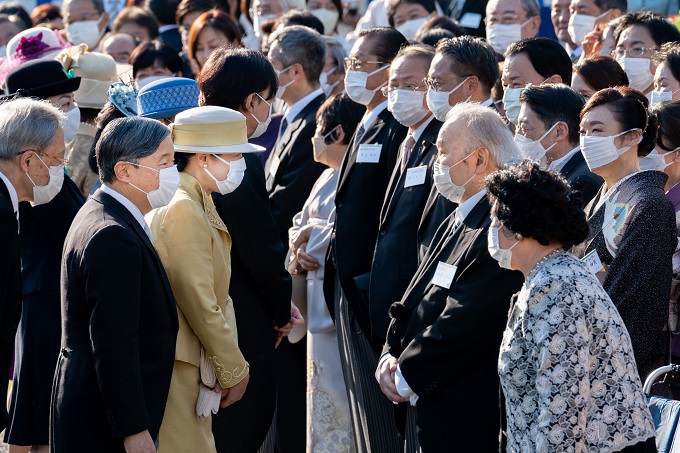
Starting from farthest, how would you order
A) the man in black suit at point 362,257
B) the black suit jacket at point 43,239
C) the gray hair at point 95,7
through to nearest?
the gray hair at point 95,7 < the man in black suit at point 362,257 < the black suit jacket at point 43,239

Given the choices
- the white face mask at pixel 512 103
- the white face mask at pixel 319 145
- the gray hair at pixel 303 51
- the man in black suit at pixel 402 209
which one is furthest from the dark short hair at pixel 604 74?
the gray hair at pixel 303 51

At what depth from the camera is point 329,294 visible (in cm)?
582

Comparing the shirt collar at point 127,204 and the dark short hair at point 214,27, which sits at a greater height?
the shirt collar at point 127,204

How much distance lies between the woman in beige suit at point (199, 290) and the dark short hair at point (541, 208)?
4.48 feet

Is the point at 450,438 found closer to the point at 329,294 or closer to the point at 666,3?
the point at 329,294

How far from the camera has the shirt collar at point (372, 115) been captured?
5.91m

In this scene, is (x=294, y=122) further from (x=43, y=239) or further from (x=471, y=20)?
(x=471, y=20)

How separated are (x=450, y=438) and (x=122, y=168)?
1.71 metres

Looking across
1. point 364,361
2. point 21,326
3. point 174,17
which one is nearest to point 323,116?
point 364,361

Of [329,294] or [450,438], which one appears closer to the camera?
[450,438]

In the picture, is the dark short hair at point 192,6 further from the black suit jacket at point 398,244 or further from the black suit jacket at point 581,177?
the black suit jacket at point 581,177

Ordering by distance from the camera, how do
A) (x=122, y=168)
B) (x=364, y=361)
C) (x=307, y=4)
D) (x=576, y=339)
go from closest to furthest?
(x=576, y=339)
(x=122, y=168)
(x=364, y=361)
(x=307, y=4)

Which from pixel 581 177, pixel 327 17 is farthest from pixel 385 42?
pixel 327 17

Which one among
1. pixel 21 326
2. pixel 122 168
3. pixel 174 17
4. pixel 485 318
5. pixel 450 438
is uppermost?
pixel 122 168
